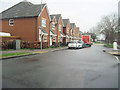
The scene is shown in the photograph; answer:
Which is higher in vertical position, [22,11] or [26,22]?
[22,11]

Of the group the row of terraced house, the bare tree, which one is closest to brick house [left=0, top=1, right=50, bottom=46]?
the row of terraced house

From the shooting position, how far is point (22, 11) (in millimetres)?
25266

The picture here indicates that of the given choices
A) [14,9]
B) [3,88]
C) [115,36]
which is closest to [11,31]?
[14,9]

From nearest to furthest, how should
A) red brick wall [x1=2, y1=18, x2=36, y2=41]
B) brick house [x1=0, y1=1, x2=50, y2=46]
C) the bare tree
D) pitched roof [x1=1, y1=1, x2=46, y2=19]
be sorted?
brick house [x1=0, y1=1, x2=50, y2=46] < red brick wall [x1=2, y1=18, x2=36, y2=41] < pitched roof [x1=1, y1=1, x2=46, y2=19] < the bare tree

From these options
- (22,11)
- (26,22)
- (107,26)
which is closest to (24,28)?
(26,22)

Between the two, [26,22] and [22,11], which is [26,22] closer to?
[26,22]

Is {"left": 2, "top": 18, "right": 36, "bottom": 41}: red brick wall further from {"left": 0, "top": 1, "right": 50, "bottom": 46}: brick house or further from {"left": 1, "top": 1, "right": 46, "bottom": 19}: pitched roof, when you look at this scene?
{"left": 1, "top": 1, "right": 46, "bottom": 19}: pitched roof

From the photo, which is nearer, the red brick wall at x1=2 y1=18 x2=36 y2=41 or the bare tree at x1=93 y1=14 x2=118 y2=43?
the red brick wall at x1=2 y1=18 x2=36 y2=41

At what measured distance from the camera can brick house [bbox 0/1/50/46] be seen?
23.0m

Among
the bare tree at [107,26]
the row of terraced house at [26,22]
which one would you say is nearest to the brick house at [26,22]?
the row of terraced house at [26,22]

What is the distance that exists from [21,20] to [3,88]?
2154 cm

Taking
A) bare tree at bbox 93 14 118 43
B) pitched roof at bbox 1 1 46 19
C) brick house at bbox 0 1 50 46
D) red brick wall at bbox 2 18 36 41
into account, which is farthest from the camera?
bare tree at bbox 93 14 118 43

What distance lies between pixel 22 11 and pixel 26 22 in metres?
3.15

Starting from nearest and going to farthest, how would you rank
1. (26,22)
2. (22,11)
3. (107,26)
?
(26,22)
(22,11)
(107,26)
